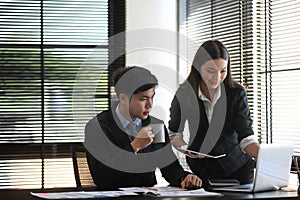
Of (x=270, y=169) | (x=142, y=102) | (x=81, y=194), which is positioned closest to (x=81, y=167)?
(x=142, y=102)

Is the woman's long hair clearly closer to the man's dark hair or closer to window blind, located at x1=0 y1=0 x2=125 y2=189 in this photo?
the man's dark hair

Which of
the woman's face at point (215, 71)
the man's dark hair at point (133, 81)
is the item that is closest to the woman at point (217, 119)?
the woman's face at point (215, 71)

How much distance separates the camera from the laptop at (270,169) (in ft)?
10.0

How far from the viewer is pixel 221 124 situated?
3.64m

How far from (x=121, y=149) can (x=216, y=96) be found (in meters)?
0.74

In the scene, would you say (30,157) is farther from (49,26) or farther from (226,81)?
(226,81)

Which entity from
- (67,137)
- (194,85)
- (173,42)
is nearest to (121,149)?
(194,85)

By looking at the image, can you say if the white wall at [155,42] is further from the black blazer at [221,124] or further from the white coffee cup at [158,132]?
the white coffee cup at [158,132]

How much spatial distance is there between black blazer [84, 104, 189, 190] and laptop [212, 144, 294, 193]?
325 millimetres

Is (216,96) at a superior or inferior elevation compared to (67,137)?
superior

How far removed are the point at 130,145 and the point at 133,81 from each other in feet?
1.10

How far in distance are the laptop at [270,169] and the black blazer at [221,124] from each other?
0.38m

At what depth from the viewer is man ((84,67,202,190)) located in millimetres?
3188

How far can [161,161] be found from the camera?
3379mm
